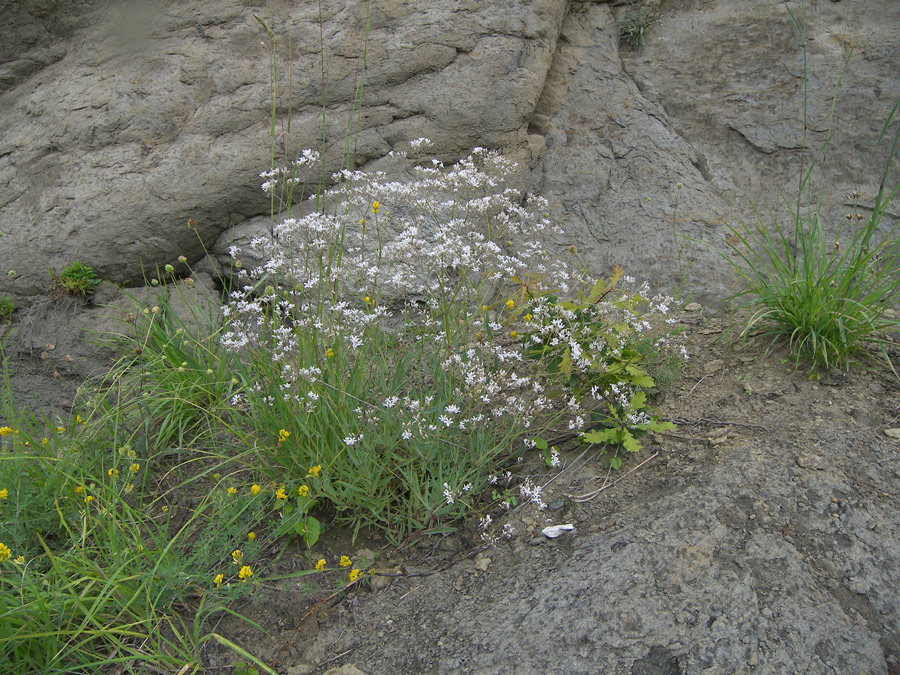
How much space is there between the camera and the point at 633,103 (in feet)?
15.2

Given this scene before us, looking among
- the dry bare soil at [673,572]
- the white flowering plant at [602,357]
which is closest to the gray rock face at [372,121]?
the white flowering plant at [602,357]

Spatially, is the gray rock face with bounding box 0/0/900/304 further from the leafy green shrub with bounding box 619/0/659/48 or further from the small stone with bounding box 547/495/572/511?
the small stone with bounding box 547/495/572/511

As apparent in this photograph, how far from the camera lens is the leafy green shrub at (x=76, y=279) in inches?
159

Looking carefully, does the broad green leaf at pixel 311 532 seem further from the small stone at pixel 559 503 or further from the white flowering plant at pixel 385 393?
the small stone at pixel 559 503

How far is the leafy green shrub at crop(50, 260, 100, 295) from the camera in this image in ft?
13.3

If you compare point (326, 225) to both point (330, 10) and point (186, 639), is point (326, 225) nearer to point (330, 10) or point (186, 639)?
point (186, 639)

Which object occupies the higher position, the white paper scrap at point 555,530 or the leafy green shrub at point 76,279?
the leafy green shrub at point 76,279

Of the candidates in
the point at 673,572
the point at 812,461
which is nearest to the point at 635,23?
the point at 812,461

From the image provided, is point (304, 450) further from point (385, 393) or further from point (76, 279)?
point (76, 279)

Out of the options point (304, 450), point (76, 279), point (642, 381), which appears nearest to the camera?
point (304, 450)

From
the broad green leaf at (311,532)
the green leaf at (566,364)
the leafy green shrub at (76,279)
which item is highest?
the green leaf at (566,364)

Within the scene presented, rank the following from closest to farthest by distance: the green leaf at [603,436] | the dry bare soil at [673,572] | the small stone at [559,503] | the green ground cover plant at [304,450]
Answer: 1. the dry bare soil at [673,572]
2. the green ground cover plant at [304,450]
3. the small stone at [559,503]
4. the green leaf at [603,436]

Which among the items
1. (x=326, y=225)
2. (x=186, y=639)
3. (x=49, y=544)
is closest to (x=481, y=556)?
(x=186, y=639)

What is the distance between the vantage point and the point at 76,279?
405 centimetres
